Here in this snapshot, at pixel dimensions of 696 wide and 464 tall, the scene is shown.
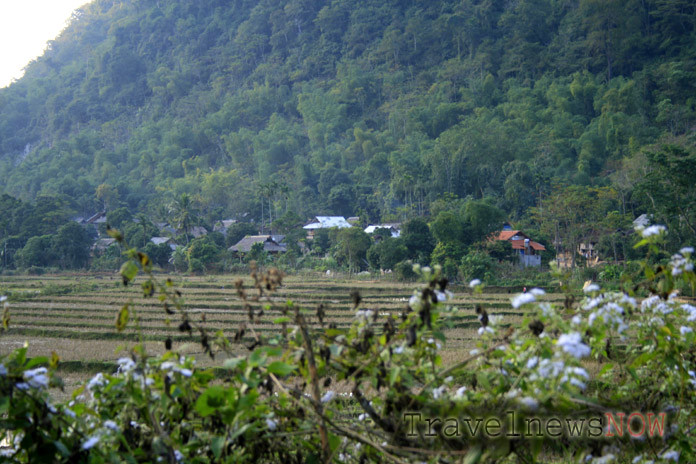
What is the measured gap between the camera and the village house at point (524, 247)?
30391 millimetres

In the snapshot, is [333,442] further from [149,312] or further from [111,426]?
[149,312]

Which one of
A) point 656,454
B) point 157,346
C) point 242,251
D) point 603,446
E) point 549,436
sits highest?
point 549,436

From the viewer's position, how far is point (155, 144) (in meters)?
83.6

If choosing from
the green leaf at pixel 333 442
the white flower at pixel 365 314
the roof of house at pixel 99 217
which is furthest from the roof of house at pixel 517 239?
the roof of house at pixel 99 217

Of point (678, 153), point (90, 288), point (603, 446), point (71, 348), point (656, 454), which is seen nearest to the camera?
point (603, 446)

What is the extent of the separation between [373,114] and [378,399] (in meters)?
79.6

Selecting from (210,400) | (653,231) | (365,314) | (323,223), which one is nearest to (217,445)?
(210,400)

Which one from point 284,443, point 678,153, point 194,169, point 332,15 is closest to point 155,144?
point 194,169

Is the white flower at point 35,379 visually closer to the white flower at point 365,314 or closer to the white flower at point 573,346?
the white flower at point 365,314

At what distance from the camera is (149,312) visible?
19.8 metres

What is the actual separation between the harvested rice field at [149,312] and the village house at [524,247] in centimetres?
716

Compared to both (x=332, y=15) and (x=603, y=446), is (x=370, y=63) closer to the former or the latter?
(x=332, y=15)

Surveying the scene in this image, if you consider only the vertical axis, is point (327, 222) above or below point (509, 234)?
below

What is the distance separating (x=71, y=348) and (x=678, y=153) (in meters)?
21.9
